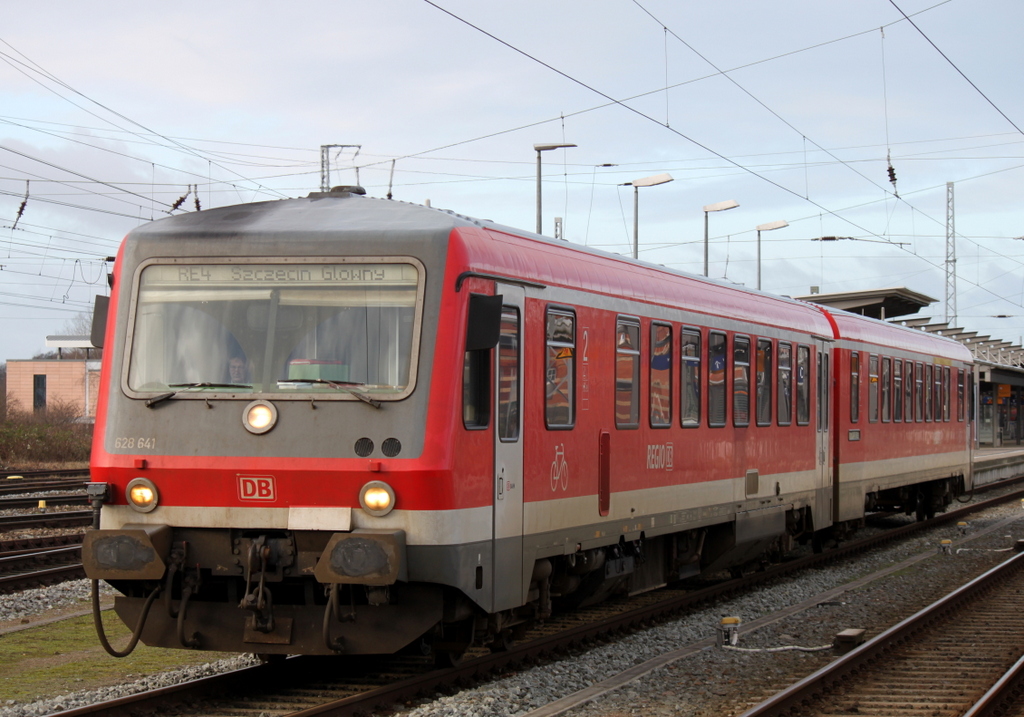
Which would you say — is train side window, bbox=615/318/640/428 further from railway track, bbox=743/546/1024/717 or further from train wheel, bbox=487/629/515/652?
railway track, bbox=743/546/1024/717

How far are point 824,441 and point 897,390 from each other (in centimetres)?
427

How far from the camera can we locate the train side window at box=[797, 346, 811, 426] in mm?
15531

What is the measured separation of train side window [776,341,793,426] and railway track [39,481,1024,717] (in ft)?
13.8

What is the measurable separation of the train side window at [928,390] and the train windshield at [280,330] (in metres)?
16.1

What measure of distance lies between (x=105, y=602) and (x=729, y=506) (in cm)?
668

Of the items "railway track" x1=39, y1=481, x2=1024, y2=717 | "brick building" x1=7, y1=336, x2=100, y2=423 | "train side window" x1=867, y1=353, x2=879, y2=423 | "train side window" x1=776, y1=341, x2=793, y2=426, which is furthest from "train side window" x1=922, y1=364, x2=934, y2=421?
"brick building" x1=7, y1=336, x2=100, y2=423

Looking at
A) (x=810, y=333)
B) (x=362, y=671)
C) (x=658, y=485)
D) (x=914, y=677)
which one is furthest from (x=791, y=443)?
(x=362, y=671)

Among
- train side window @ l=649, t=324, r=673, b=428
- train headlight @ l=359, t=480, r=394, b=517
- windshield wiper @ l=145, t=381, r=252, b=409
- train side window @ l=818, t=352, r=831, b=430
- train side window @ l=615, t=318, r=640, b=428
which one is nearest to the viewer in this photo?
train headlight @ l=359, t=480, r=394, b=517

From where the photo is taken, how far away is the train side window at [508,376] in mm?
8656

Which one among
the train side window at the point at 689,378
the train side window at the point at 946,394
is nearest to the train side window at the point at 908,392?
the train side window at the point at 946,394

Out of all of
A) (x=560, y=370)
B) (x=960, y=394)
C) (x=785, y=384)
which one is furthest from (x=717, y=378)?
(x=960, y=394)

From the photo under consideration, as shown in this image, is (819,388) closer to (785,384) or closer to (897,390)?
(785,384)

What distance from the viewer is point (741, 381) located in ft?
44.3

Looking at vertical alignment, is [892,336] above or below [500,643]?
above
